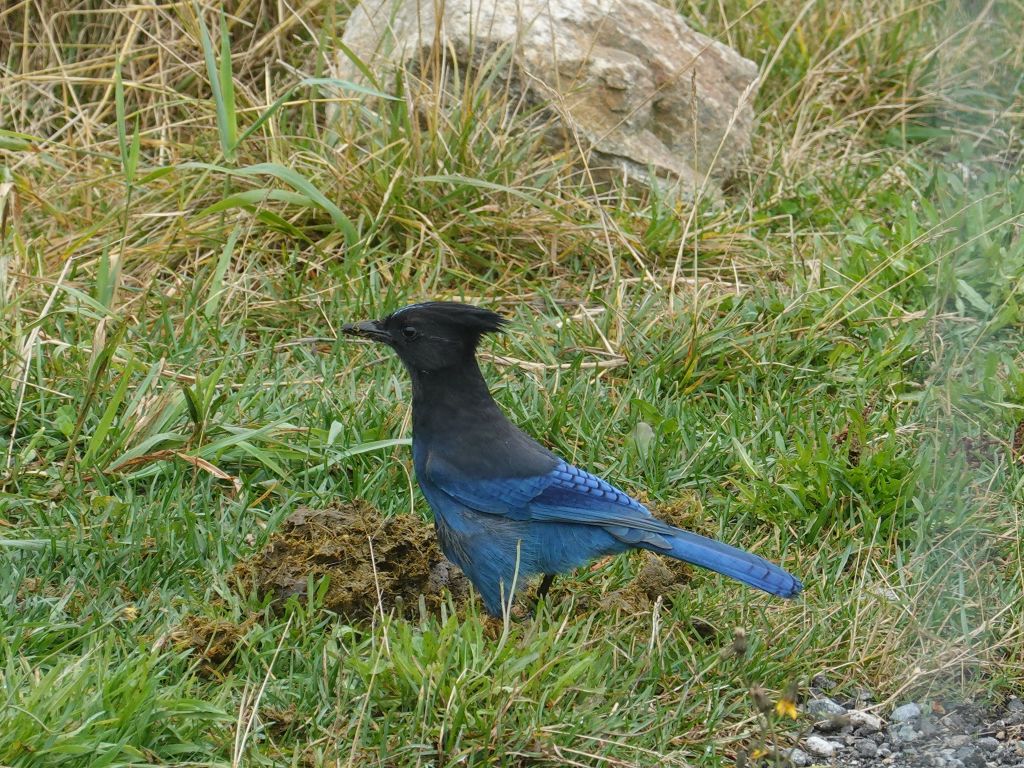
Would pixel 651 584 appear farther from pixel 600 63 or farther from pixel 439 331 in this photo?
pixel 600 63

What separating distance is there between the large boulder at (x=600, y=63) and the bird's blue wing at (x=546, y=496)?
2313 mm

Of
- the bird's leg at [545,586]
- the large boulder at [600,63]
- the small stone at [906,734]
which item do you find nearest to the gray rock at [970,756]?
the small stone at [906,734]

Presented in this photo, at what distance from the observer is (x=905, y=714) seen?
3.36 meters

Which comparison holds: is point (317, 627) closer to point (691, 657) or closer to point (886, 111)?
point (691, 657)

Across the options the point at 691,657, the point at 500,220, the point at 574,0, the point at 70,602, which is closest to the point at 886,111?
the point at 574,0

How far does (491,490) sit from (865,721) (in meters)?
1.07

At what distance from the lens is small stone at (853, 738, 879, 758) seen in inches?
127

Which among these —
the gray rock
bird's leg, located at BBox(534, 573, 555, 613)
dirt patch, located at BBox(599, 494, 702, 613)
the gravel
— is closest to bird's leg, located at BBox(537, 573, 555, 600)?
bird's leg, located at BBox(534, 573, 555, 613)

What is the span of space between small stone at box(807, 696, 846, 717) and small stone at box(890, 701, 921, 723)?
0.39ft

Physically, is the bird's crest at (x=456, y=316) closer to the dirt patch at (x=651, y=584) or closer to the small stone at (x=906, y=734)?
the dirt patch at (x=651, y=584)

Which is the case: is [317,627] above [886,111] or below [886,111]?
below

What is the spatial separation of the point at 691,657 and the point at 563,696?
0.45 metres

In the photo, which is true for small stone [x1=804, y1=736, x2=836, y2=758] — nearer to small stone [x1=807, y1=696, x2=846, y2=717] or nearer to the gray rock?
small stone [x1=807, y1=696, x2=846, y2=717]

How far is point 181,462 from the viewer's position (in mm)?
4117
